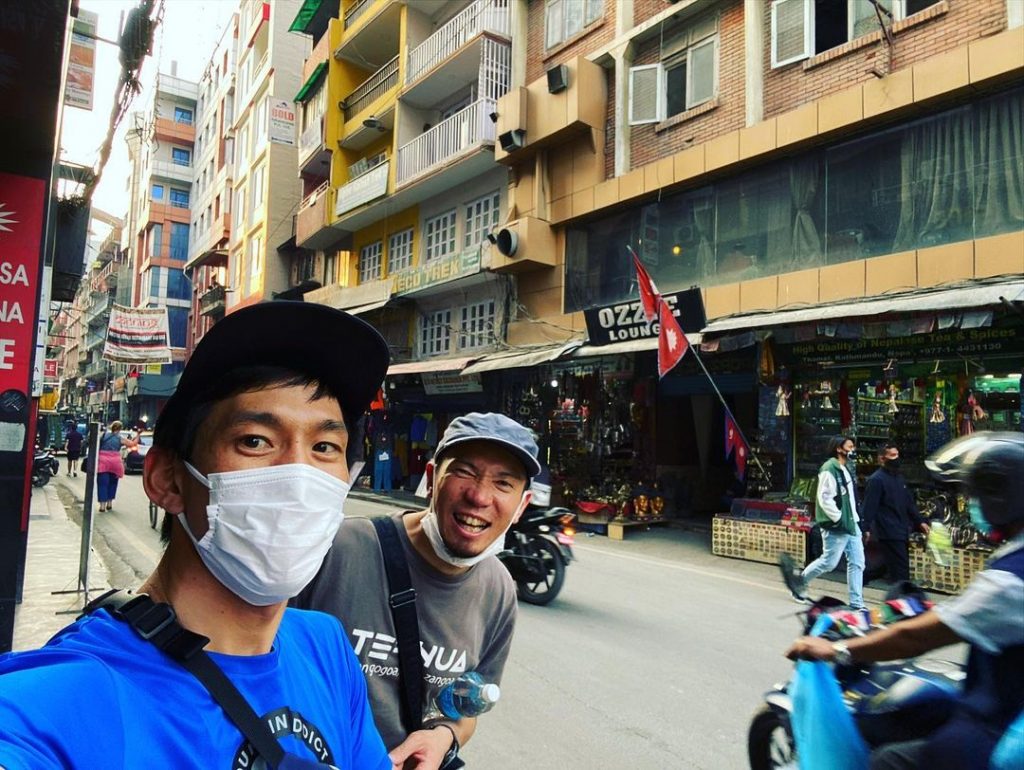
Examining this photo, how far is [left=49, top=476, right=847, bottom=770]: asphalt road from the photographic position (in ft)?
12.7

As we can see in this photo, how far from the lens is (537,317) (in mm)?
15727

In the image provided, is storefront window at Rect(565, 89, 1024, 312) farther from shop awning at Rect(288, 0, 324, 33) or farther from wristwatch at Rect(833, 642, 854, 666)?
shop awning at Rect(288, 0, 324, 33)

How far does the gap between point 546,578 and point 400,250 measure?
16181mm

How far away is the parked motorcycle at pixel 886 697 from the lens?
2.42 metres

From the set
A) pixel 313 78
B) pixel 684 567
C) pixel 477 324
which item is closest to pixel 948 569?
pixel 684 567

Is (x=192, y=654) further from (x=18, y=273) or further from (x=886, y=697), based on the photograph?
(x=18, y=273)

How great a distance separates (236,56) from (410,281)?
29264 millimetres

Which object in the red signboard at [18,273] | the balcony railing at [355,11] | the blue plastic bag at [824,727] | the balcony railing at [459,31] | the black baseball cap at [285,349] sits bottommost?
the blue plastic bag at [824,727]

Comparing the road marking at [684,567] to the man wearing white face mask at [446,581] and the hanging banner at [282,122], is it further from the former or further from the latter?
the hanging banner at [282,122]

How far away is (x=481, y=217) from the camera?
18328 millimetres

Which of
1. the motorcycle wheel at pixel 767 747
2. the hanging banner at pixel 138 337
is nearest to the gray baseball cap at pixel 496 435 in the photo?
the motorcycle wheel at pixel 767 747

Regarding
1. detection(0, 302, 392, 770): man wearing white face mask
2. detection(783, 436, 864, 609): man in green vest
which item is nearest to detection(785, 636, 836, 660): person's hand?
detection(0, 302, 392, 770): man wearing white face mask

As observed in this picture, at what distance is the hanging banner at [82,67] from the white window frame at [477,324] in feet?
29.8

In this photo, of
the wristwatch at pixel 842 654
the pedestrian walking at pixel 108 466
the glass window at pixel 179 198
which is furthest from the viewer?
the glass window at pixel 179 198
